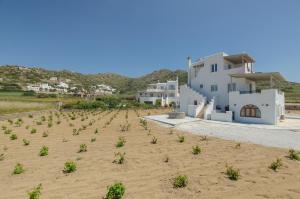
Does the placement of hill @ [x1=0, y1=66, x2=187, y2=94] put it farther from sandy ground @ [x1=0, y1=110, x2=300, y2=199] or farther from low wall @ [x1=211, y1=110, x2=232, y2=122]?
sandy ground @ [x1=0, y1=110, x2=300, y2=199]

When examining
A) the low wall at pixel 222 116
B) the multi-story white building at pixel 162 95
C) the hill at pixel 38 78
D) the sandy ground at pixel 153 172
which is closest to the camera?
the sandy ground at pixel 153 172

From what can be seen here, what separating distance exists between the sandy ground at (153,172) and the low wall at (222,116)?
12182mm

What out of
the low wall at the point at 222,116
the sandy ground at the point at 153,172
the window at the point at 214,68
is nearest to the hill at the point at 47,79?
the window at the point at 214,68

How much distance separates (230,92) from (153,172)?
2186cm

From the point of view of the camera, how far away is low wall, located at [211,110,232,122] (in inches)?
1018

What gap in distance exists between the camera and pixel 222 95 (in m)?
31.3

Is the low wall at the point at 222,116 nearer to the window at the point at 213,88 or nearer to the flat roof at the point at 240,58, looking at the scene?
the window at the point at 213,88

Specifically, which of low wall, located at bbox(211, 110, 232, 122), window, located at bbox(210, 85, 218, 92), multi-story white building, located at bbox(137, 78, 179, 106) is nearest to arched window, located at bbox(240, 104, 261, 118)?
low wall, located at bbox(211, 110, 232, 122)

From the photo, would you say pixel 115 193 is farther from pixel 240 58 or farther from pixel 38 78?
pixel 38 78

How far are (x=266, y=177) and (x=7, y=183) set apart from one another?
35.3ft

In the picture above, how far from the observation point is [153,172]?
9211mm

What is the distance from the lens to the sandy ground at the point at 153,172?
23.8 ft

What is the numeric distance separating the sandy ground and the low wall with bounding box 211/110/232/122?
480 inches

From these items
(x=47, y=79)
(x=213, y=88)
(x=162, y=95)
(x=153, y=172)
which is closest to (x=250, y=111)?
(x=213, y=88)
